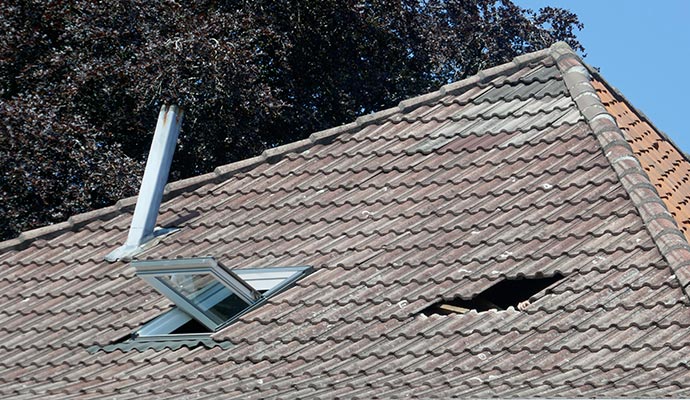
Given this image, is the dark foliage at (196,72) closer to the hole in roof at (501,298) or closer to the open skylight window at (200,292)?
the open skylight window at (200,292)

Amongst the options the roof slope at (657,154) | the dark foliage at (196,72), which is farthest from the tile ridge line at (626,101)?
the dark foliage at (196,72)

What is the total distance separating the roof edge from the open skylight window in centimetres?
226

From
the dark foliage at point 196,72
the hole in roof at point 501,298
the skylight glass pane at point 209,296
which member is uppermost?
the dark foliage at point 196,72

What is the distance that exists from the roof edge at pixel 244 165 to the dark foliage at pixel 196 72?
5323 millimetres

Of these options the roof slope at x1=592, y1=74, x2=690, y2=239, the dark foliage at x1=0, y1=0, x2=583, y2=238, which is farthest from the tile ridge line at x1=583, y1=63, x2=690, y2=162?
the dark foliage at x1=0, y1=0, x2=583, y2=238

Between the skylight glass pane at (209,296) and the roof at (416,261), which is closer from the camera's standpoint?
the roof at (416,261)

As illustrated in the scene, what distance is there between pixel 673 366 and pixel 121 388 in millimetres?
4020

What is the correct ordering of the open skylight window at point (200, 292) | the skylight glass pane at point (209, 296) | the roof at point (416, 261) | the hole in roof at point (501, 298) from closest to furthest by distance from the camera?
the roof at point (416, 261)
the hole in roof at point (501, 298)
the open skylight window at point (200, 292)
the skylight glass pane at point (209, 296)

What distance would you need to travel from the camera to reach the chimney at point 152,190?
12.6 m

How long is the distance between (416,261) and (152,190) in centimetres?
293

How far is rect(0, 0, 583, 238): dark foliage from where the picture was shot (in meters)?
18.9

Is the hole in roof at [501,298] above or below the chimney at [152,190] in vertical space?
below

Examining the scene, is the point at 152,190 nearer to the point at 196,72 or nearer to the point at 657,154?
the point at 657,154

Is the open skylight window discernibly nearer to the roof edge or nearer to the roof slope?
the roof edge
